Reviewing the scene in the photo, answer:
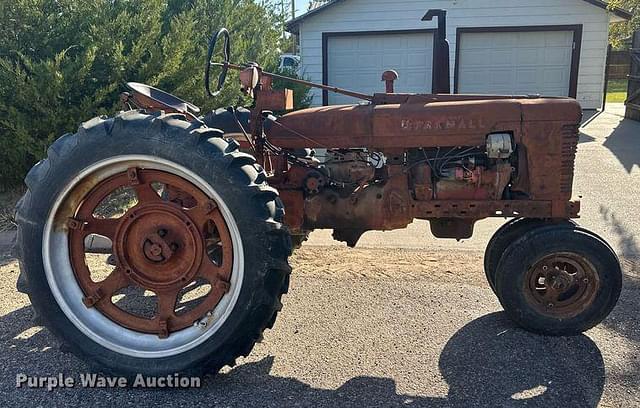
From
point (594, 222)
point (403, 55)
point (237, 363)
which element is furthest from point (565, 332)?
point (403, 55)

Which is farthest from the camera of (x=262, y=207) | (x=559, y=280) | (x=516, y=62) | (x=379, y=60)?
(x=379, y=60)

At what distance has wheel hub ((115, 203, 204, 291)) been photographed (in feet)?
9.82

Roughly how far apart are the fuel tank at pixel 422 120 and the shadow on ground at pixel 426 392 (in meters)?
1.30

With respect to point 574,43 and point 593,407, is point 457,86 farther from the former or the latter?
point 593,407

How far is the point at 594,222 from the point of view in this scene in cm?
622

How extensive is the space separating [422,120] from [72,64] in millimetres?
4861

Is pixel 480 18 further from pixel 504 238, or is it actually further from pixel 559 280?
pixel 559 280

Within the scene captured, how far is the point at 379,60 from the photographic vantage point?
13859 mm

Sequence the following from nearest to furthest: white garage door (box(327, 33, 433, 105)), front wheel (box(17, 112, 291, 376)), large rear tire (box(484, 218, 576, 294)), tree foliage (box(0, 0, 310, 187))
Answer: front wheel (box(17, 112, 291, 376)), large rear tire (box(484, 218, 576, 294)), tree foliage (box(0, 0, 310, 187)), white garage door (box(327, 33, 433, 105))

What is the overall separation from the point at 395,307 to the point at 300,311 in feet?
2.23

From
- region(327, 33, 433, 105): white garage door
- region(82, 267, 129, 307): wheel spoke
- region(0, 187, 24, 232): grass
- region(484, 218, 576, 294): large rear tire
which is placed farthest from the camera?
region(327, 33, 433, 105): white garage door

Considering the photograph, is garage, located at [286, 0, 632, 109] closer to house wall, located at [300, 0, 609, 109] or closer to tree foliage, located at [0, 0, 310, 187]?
house wall, located at [300, 0, 609, 109]

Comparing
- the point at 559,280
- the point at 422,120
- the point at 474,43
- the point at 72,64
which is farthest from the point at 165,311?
the point at 474,43

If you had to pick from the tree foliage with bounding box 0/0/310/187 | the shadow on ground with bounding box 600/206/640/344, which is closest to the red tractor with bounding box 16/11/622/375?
the shadow on ground with bounding box 600/206/640/344
